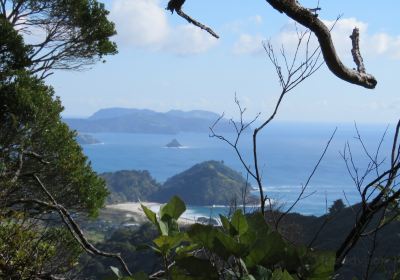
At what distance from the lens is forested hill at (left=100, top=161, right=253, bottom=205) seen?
87.0 meters

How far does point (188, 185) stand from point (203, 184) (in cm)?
275

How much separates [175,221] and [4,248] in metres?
3.21

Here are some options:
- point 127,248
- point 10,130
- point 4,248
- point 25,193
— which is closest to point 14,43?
point 10,130

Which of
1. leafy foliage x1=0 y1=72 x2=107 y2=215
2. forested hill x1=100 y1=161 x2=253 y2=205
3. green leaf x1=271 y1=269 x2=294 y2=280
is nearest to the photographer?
green leaf x1=271 y1=269 x2=294 y2=280

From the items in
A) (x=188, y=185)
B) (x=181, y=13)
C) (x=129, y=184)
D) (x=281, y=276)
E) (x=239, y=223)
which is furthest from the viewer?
(x=129, y=184)

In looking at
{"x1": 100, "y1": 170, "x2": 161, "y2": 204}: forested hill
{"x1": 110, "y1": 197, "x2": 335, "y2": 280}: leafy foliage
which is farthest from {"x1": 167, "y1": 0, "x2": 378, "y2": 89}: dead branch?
{"x1": 100, "y1": 170, "x2": 161, "y2": 204}: forested hill

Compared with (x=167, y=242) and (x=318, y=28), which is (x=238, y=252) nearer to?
(x=167, y=242)

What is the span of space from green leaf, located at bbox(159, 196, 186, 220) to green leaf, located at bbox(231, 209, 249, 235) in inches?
4.9

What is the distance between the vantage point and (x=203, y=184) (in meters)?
90.2

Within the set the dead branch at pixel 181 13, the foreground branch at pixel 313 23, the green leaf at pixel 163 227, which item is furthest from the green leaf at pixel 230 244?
the dead branch at pixel 181 13

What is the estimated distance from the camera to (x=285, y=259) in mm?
916

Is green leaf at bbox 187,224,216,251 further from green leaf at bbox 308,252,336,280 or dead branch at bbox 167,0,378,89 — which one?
dead branch at bbox 167,0,378,89

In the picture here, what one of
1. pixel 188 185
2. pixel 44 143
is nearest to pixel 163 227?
pixel 44 143

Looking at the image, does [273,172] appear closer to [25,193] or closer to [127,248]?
[127,248]
